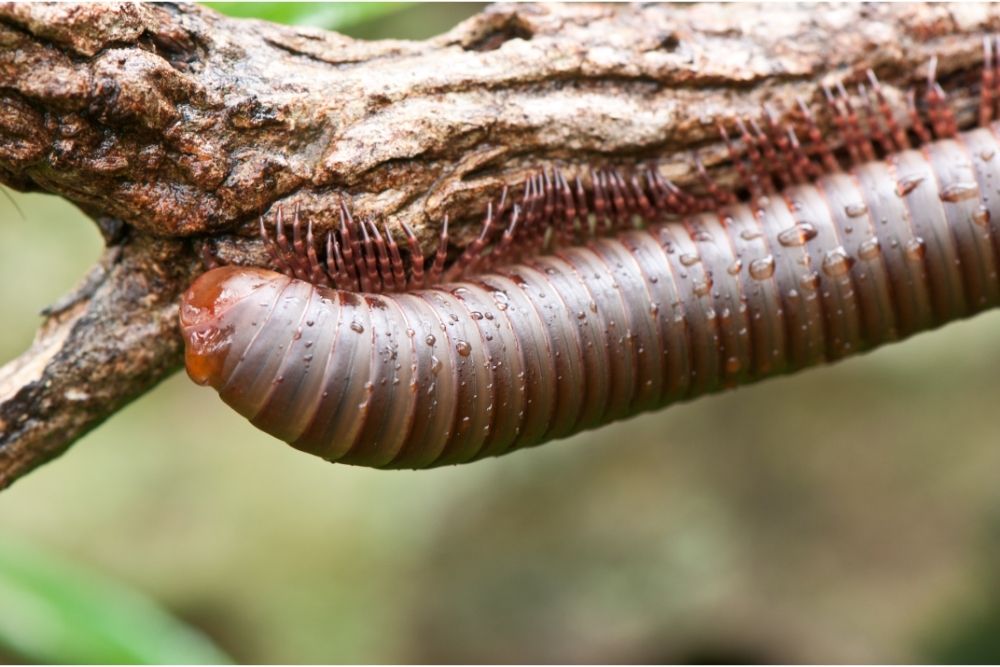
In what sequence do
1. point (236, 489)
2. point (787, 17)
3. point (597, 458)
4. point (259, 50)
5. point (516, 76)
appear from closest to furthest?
point (259, 50)
point (516, 76)
point (787, 17)
point (597, 458)
point (236, 489)

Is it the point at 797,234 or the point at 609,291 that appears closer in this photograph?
the point at 609,291

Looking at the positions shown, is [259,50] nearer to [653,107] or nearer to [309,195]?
[309,195]

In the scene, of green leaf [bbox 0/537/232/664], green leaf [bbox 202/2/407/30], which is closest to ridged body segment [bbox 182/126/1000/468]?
green leaf [bbox 202/2/407/30]

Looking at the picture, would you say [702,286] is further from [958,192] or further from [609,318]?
[958,192]

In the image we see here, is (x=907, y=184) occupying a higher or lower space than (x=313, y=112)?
lower

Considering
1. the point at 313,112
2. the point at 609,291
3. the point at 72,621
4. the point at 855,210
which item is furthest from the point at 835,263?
the point at 72,621

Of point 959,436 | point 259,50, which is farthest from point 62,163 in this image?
point 959,436

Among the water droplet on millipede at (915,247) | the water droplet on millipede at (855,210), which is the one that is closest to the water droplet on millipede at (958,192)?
the water droplet on millipede at (915,247)
